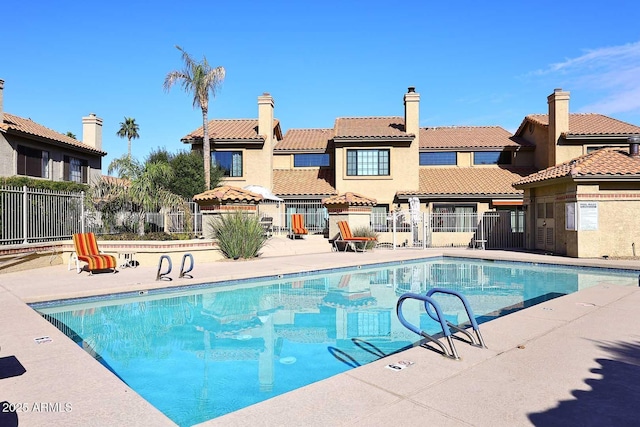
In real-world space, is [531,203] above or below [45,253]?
above

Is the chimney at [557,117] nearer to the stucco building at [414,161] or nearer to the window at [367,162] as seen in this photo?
the stucco building at [414,161]

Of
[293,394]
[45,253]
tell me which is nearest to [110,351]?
[293,394]

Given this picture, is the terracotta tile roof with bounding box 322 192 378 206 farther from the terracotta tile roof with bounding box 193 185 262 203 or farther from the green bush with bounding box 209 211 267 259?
the green bush with bounding box 209 211 267 259

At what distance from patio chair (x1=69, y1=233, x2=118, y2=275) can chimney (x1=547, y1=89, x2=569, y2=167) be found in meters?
24.9

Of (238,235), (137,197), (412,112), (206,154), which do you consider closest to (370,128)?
(412,112)

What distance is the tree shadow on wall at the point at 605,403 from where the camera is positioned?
3.48 metres

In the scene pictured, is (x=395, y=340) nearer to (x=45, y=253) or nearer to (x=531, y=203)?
(x=45, y=253)

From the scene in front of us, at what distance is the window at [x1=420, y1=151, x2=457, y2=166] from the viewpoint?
96.3ft

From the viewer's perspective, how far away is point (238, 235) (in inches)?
631

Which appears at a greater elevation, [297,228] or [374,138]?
[374,138]

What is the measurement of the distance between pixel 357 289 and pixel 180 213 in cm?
954

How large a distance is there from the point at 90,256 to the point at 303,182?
16860 mm

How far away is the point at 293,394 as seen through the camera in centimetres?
403

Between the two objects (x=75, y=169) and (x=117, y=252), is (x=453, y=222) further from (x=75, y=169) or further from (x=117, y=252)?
(x=75, y=169)
